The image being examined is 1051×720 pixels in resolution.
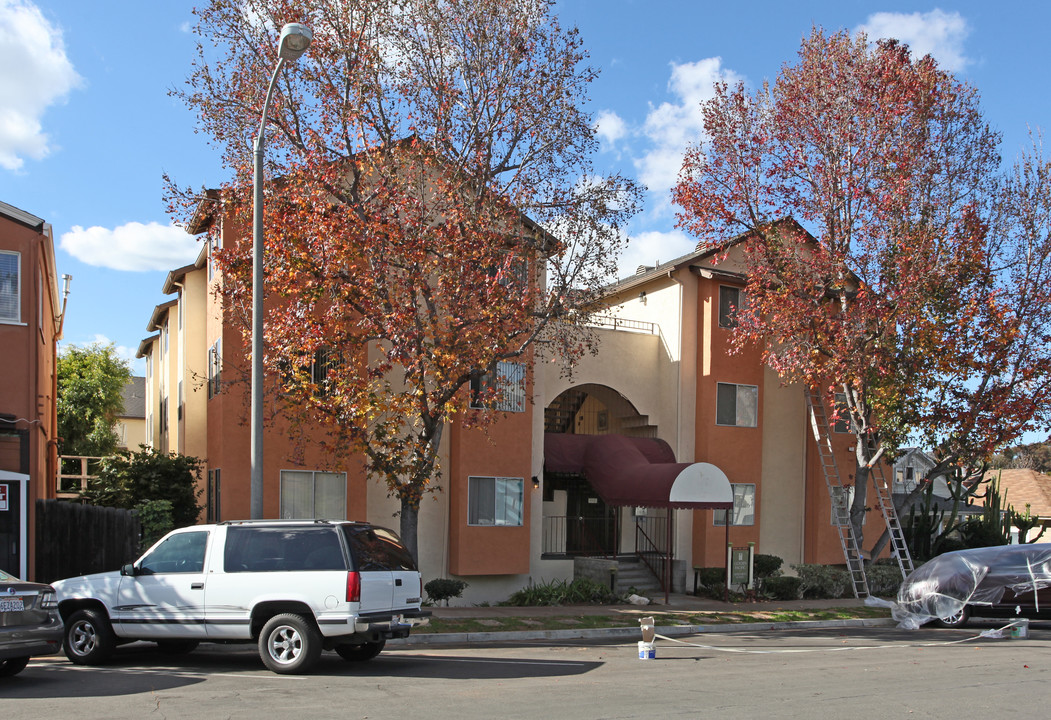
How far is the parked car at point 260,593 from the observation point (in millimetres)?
11234

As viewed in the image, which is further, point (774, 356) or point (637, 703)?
point (774, 356)

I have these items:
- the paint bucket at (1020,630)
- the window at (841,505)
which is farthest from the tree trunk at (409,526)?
the window at (841,505)

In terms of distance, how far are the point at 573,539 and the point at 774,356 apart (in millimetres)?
6986

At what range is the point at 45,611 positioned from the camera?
10742 mm

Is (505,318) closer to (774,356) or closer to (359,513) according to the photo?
(359,513)

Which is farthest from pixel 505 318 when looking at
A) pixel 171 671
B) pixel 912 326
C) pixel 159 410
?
pixel 159 410

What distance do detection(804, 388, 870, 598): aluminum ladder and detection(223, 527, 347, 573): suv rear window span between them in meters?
16.9

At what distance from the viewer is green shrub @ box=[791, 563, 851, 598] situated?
23.7 metres

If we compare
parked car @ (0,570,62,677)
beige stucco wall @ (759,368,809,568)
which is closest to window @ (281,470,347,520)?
parked car @ (0,570,62,677)

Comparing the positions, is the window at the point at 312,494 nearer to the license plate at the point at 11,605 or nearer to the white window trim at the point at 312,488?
the white window trim at the point at 312,488

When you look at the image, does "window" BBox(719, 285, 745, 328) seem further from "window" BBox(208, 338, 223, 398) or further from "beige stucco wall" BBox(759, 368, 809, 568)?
"window" BBox(208, 338, 223, 398)

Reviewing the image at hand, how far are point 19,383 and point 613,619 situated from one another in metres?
11.6

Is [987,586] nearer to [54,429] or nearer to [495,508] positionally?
[495,508]

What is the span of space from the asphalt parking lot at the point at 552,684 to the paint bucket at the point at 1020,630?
2186mm
